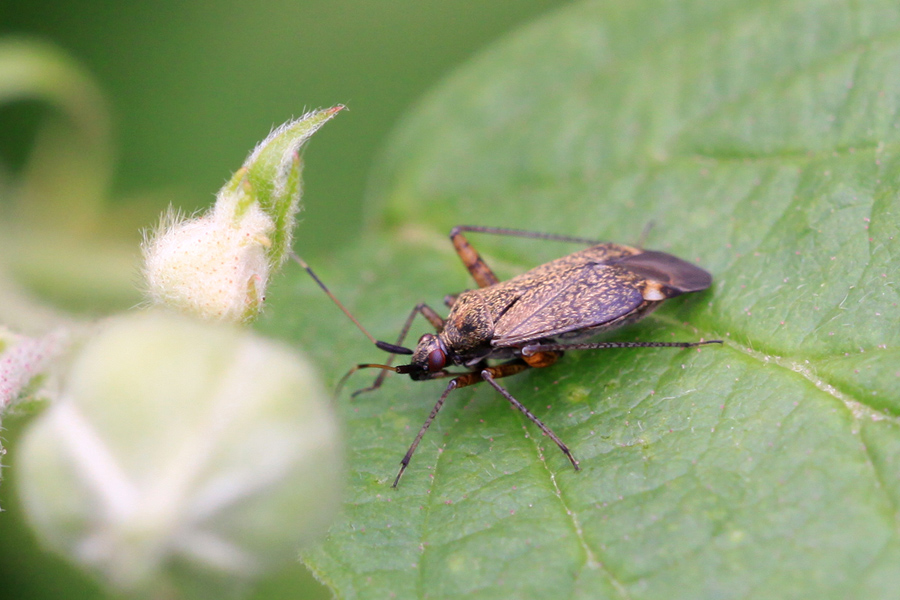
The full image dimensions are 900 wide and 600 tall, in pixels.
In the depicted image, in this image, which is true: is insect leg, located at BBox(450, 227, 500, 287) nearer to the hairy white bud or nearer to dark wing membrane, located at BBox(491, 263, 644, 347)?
dark wing membrane, located at BBox(491, 263, 644, 347)

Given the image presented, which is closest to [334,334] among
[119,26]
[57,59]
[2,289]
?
[2,289]

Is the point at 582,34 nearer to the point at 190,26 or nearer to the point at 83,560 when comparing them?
the point at 190,26

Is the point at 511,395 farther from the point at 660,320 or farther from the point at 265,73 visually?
the point at 265,73

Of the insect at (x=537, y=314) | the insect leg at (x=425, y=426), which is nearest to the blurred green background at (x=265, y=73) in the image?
the insect at (x=537, y=314)

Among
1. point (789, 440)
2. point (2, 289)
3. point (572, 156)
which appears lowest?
point (789, 440)

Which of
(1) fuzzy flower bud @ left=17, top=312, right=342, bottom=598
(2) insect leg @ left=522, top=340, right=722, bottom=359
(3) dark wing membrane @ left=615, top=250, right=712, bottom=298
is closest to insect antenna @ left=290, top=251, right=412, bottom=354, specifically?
(2) insect leg @ left=522, top=340, right=722, bottom=359

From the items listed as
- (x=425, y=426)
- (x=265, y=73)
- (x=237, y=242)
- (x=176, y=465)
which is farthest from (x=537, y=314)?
(x=265, y=73)

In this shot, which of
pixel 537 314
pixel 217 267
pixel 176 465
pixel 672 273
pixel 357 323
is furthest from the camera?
pixel 357 323

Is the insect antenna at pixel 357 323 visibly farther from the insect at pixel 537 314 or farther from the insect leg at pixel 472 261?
the insect leg at pixel 472 261
